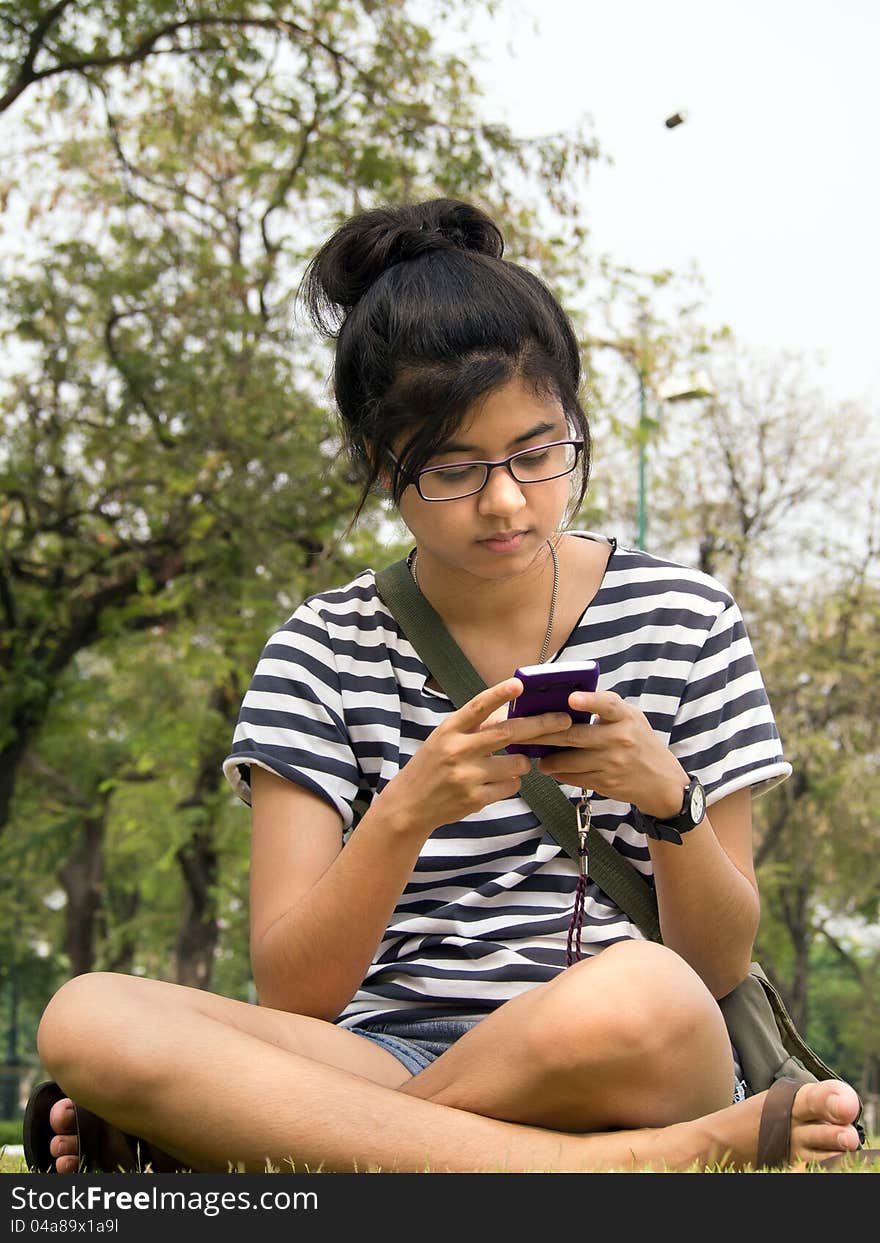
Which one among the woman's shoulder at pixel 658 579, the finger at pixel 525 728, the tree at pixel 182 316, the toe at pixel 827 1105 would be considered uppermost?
the tree at pixel 182 316

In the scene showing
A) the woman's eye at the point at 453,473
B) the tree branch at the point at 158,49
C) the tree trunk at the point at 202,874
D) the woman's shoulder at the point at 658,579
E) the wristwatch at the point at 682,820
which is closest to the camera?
the wristwatch at the point at 682,820

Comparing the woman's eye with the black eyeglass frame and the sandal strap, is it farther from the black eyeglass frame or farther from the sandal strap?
the sandal strap

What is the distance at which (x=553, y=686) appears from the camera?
2141 mm

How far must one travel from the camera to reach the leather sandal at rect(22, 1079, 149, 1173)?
2.17m

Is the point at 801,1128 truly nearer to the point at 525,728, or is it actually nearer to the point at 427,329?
the point at 525,728

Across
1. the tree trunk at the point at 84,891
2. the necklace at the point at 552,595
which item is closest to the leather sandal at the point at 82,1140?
the necklace at the point at 552,595

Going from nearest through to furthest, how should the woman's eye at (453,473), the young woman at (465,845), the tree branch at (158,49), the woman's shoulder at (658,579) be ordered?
the young woman at (465,845)
the woman's eye at (453,473)
the woman's shoulder at (658,579)
the tree branch at (158,49)

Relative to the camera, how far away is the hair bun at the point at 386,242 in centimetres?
273

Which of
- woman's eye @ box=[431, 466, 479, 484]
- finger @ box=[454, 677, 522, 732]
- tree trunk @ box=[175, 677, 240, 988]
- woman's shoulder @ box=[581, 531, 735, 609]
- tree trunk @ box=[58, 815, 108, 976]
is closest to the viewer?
finger @ box=[454, 677, 522, 732]

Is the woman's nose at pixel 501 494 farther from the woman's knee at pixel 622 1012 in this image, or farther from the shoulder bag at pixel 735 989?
the woman's knee at pixel 622 1012

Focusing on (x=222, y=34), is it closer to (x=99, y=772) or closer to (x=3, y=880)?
(x=99, y=772)

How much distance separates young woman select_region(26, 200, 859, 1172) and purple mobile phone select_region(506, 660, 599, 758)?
0.09 feet

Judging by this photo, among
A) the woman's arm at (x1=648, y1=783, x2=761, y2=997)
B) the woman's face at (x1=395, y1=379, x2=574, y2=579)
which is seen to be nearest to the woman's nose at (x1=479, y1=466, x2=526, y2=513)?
the woman's face at (x1=395, y1=379, x2=574, y2=579)

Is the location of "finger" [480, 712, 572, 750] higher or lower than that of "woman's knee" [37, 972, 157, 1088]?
higher
